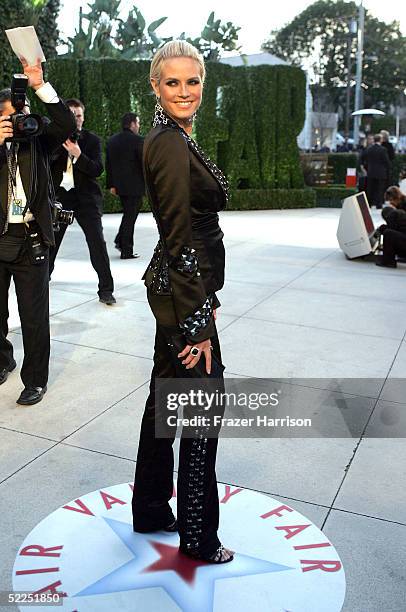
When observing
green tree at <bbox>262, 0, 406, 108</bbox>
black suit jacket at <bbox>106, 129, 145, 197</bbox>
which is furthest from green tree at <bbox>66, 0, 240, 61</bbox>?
green tree at <bbox>262, 0, 406, 108</bbox>

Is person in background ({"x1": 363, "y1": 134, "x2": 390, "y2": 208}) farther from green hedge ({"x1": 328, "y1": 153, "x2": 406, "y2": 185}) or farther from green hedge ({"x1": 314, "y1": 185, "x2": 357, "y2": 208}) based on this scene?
green hedge ({"x1": 328, "y1": 153, "x2": 406, "y2": 185})

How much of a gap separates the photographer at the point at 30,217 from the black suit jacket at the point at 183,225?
175 cm

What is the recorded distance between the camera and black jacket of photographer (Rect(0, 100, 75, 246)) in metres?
3.61

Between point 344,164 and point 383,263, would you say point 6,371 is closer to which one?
point 383,263

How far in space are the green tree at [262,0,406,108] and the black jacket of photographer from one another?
2662 inches

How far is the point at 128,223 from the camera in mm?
8695

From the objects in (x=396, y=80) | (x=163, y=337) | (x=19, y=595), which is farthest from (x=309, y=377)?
(x=396, y=80)

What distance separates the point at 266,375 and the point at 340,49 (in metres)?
71.7

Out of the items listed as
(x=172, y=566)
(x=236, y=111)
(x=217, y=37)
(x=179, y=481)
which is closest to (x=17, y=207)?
(x=179, y=481)

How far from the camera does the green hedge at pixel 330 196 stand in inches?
675

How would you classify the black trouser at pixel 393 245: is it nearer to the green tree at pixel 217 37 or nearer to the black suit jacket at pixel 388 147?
the black suit jacket at pixel 388 147

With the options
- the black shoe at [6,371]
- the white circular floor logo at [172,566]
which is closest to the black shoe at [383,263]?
the black shoe at [6,371]

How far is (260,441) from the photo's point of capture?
139 inches

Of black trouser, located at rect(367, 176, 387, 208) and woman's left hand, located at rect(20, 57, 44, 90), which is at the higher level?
woman's left hand, located at rect(20, 57, 44, 90)
